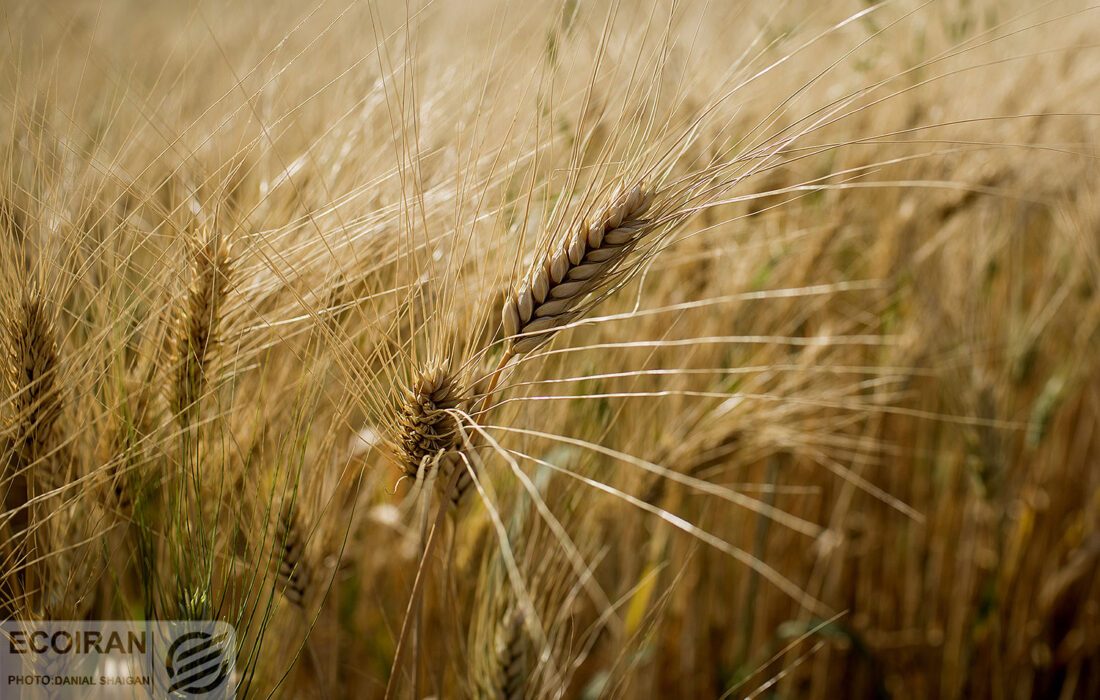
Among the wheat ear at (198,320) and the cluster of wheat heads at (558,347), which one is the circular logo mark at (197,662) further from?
the wheat ear at (198,320)

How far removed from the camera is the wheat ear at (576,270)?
51 cm

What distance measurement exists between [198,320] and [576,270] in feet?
1.03

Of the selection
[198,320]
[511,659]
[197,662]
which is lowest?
[511,659]

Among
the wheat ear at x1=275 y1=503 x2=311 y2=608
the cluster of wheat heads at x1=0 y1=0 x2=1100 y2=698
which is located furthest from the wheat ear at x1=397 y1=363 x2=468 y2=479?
the wheat ear at x1=275 y1=503 x2=311 y2=608

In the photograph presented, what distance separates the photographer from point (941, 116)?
3.76 ft

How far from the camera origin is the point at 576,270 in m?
0.51

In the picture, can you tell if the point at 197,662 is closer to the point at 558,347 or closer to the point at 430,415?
the point at 430,415

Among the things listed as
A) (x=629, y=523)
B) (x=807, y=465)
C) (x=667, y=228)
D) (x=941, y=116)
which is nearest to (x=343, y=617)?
(x=629, y=523)

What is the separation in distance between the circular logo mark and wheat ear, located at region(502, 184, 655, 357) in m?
0.30

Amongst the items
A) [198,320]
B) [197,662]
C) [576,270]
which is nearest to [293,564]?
[197,662]

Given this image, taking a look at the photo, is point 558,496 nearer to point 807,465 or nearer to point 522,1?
point 522,1

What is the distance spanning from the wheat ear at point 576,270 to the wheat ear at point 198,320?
25 centimetres

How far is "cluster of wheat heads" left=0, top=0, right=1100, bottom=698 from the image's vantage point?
1.79 ft

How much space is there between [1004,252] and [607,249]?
123cm
